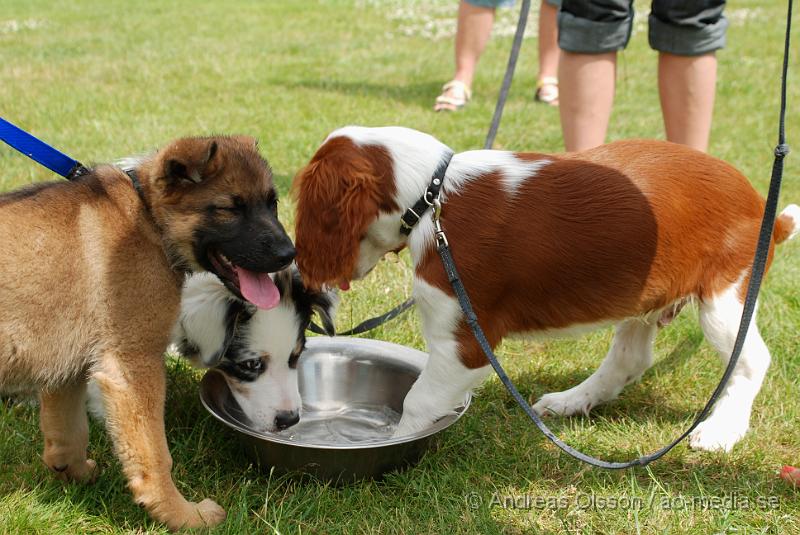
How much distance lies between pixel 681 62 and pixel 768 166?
10.3ft

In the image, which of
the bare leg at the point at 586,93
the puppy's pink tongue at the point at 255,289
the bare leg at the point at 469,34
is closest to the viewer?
the puppy's pink tongue at the point at 255,289

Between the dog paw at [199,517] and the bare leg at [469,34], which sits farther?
the bare leg at [469,34]

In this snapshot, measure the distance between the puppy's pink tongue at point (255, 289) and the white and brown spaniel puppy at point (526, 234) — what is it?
1.01ft

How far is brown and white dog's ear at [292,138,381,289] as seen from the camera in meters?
3.24

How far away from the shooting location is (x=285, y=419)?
361 cm

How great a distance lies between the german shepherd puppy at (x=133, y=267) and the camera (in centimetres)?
285

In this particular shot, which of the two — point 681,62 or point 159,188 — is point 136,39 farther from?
point 159,188

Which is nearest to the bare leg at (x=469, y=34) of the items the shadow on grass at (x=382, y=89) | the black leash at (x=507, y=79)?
the shadow on grass at (x=382, y=89)

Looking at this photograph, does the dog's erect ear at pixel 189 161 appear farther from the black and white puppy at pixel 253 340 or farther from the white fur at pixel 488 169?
the white fur at pixel 488 169

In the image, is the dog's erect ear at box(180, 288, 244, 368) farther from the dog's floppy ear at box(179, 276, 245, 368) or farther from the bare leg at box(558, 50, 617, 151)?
the bare leg at box(558, 50, 617, 151)

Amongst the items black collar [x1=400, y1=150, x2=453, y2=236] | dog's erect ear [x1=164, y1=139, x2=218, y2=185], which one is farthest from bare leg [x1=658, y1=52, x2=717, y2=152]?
dog's erect ear [x1=164, y1=139, x2=218, y2=185]

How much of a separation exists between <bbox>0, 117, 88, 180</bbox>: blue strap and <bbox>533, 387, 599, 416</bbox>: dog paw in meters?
2.27

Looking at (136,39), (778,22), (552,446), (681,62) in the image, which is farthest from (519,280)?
(778,22)

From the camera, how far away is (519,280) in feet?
11.1
